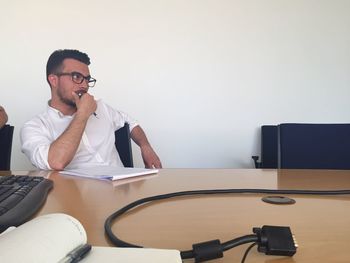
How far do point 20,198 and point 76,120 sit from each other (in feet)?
2.56

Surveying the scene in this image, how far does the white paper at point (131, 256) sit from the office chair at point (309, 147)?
3.82 ft

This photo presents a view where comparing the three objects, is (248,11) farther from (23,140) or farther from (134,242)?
(134,242)

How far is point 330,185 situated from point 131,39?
1758 millimetres

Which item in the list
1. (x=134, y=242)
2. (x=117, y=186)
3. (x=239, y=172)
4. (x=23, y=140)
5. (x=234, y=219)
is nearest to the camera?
(x=134, y=242)

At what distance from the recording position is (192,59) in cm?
236

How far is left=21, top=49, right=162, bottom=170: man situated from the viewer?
58.9 inches

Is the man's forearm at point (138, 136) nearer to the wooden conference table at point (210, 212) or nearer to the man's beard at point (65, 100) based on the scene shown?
the man's beard at point (65, 100)

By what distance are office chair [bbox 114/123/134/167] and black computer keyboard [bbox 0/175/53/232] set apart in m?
0.82

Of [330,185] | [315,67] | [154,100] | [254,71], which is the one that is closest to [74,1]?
[154,100]

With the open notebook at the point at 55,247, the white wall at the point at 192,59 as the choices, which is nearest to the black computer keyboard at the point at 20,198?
the open notebook at the point at 55,247

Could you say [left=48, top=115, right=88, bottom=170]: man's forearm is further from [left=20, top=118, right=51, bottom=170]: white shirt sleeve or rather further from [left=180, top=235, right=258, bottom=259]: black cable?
[left=180, top=235, right=258, bottom=259]: black cable

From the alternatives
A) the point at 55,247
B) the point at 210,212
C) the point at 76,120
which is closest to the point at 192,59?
the point at 76,120

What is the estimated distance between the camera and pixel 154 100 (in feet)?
7.80

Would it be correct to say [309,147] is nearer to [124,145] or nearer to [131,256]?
[124,145]
